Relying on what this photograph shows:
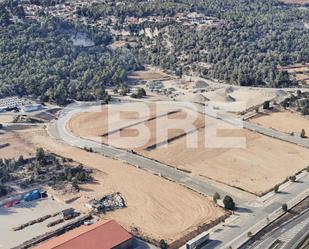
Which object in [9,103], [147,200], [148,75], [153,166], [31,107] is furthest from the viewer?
[148,75]

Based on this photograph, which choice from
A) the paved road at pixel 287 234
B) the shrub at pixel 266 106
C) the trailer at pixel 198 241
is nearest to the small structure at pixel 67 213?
the trailer at pixel 198 241

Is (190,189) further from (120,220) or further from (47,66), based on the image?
(47,66)

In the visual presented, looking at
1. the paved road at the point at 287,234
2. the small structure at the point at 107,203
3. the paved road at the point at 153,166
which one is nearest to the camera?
the paved road at the point at 287,234

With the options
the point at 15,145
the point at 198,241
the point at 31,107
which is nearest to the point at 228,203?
the point at 198,241

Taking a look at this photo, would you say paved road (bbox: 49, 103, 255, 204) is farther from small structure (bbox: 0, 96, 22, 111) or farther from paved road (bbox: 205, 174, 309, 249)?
small structure (bbox: 0, 96, 22, 111)

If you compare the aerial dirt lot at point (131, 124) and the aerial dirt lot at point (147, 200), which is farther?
the aerial dirt lot at point (131, 124)

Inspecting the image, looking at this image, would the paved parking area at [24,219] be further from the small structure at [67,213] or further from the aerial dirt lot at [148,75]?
the aerial dirt lot at [148,75]

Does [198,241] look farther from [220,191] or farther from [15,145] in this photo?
[15,145]
